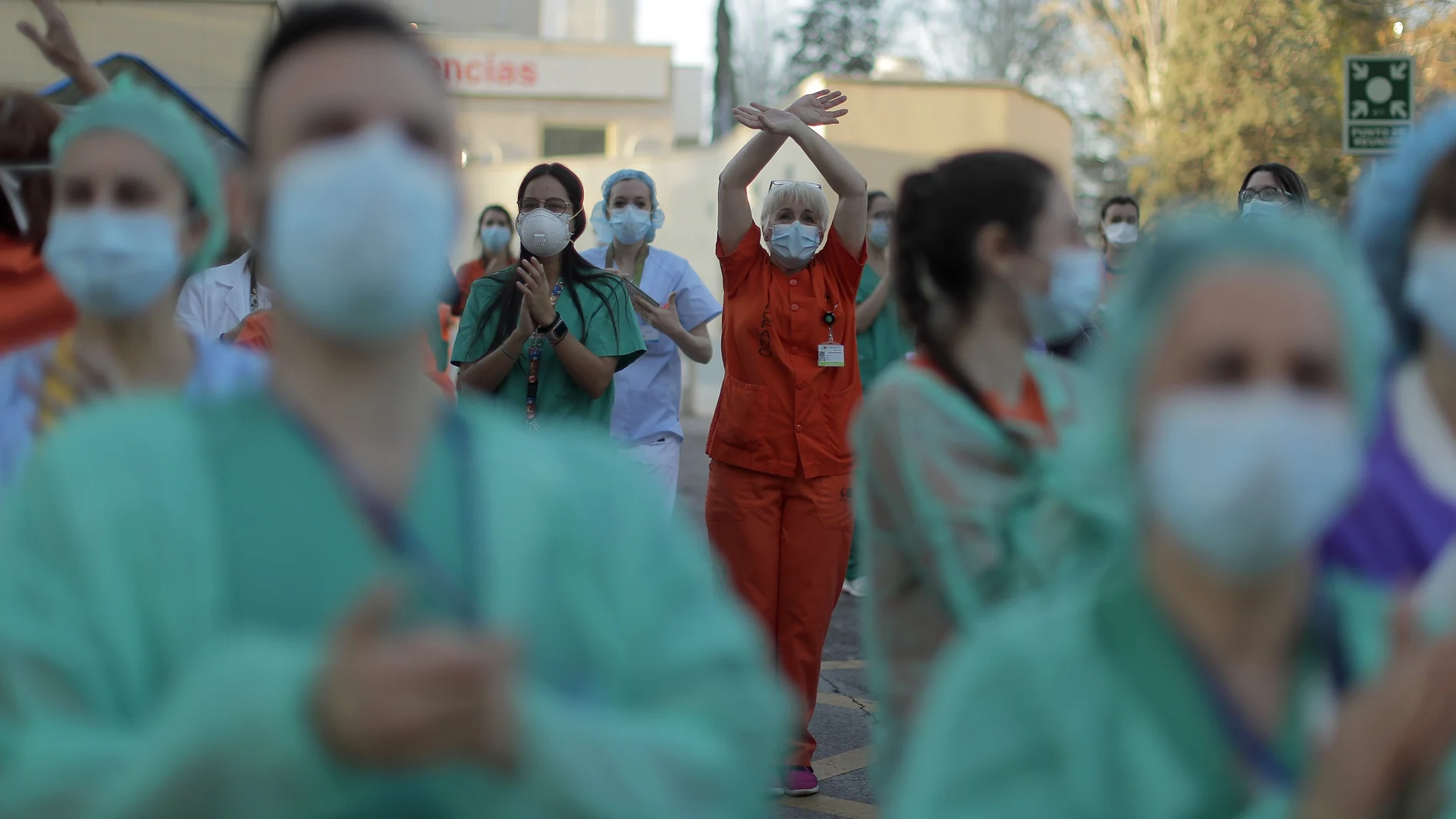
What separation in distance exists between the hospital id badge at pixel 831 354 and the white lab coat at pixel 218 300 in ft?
6.77

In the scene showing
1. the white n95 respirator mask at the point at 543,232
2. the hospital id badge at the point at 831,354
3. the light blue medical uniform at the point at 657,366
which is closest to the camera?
the hospital id badge at the point at 831,354

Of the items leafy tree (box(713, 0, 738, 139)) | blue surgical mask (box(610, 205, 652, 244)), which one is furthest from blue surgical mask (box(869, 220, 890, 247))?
A: leafy tree (box(713, 0, 738, 139))

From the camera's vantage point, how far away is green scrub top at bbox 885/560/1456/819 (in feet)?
5.32

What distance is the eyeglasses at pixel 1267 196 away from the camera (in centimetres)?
643

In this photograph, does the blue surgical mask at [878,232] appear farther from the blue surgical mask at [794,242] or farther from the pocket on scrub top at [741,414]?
the pocket on scrub top at [741,414]

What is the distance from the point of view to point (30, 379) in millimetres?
2795

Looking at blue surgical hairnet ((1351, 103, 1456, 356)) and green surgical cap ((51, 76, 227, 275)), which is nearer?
blue surgical hairnet ((1351, 103, 1456, 356))

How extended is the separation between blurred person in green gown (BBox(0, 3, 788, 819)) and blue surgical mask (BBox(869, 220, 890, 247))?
775cm

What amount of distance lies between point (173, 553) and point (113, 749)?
19cm

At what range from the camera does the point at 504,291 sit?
5.94 metres

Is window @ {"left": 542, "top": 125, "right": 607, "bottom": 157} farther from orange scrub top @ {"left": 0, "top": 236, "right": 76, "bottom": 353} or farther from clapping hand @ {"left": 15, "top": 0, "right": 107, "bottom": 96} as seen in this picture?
orange scrub top @ {"left": 0, "top": 236, "right": 76, "bottom": 353}

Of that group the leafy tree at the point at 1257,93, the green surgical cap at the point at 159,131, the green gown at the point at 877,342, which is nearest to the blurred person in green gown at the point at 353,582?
the green surgical cap at the point at 159,131

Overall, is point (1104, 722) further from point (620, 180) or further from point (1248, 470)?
point (620, 180)

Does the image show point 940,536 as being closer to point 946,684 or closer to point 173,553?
point 946,684
